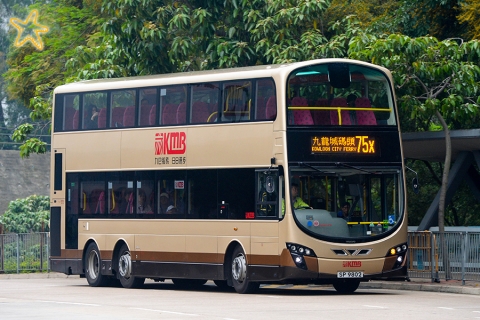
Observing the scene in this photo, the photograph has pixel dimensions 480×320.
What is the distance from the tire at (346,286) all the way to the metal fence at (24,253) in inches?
605

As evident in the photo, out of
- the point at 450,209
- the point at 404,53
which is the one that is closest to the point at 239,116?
the point at 404,53

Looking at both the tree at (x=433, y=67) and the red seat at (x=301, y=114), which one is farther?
the tree at (x=433, y=67)

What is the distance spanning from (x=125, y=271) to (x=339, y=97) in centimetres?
671

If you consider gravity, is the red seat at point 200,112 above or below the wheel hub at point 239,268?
above

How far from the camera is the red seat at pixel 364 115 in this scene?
819 inches

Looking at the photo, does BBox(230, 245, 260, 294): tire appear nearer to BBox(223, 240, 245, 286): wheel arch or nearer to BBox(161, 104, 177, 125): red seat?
BBox(223, 240, 245, 286): wheel arch

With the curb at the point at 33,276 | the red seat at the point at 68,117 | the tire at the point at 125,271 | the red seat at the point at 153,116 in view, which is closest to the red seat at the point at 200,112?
the red seat at the point at 153,116

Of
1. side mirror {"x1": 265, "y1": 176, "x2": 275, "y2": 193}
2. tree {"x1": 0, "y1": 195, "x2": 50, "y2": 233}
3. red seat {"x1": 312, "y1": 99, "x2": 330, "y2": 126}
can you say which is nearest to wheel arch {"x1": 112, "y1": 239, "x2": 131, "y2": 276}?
side mirror {"x1": 265, "y1": 176, "x2": 275, "y2": 193}

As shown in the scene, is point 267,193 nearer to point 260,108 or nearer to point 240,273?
point 260,108

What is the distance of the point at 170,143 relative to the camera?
2270 centimetres

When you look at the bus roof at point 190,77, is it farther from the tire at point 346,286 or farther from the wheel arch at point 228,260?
the tire at point 346,286

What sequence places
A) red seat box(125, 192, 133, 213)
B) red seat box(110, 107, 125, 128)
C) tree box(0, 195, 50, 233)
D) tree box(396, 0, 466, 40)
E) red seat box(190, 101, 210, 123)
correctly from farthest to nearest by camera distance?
tree box(0, 195, 50, 233)
tree box(396, 0, 466, 40)
red seat box(110, 107, 125, 128)
red seat box(125, 192, 133, 213)
red seat box(190, 101, 210, 123)

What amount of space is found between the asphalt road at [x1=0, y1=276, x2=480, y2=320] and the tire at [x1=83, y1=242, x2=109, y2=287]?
1.47m

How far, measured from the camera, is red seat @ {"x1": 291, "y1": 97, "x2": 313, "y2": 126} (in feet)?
66.7
